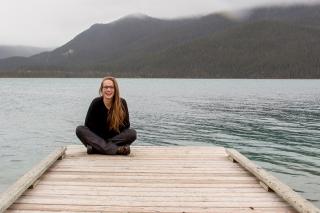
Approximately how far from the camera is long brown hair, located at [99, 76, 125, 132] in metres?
9.82

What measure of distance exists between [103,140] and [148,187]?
329 centimetres

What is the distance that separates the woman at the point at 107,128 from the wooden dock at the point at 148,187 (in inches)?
12.1

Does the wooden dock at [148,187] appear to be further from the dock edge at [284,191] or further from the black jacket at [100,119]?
the black jacket at [100,119]

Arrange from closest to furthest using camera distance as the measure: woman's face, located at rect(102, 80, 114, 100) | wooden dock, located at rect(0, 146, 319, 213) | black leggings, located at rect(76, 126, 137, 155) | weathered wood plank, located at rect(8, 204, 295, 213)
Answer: weathered wood plank, located at rect(8, 204, 295, 213)
wooden dock, located at rect(0, 146, 319, 213)
woman's face, located at rect(102, 80, 114, 100)
black leggings, located at rect(76, 126, 137, 155)

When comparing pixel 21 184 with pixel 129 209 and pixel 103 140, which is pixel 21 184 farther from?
pixel 103 140

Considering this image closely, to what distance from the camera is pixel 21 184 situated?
272 inches

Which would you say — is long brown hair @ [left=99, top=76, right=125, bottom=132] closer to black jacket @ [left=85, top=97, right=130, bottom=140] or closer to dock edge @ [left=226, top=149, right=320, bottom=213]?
black jacket @ [left=85, top=97, right=130, bottom=140]

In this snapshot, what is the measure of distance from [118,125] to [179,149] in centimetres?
195

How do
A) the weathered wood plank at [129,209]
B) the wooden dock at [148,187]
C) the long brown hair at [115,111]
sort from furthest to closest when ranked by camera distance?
the long brown hair at [115,111] < the wooden dock at [148,187] < the weathered wood plank at [129,209]

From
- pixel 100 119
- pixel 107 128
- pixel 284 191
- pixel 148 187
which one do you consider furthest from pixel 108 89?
pixel 284 191

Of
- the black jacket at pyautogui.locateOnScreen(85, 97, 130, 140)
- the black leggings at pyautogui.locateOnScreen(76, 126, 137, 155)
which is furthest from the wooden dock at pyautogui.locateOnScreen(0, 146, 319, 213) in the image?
the black jacket at pyautogui.locateOnScreen(85, 97, 130, 140)

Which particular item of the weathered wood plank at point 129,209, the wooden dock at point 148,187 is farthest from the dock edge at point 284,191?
the weathered wood plank at point 129,209

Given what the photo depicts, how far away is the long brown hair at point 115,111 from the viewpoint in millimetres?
9820

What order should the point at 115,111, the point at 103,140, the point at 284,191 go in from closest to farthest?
the point at 284,191, the point at 115,111, the point at 103,140
